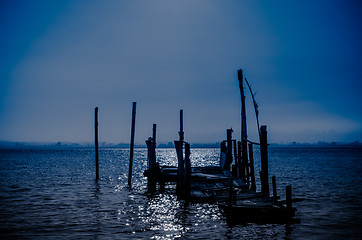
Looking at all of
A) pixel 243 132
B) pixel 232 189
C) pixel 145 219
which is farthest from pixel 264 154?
pixel 145 219

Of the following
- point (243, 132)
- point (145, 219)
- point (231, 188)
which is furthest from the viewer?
Result: point (243, 132)

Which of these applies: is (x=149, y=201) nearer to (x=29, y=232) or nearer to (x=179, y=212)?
(x=179, y=212)

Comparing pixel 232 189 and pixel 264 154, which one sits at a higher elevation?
pixel 264 154

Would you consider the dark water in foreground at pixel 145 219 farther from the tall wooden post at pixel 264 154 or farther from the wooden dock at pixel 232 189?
the tall wooden post at pixel 264 154

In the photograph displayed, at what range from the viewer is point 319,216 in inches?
444

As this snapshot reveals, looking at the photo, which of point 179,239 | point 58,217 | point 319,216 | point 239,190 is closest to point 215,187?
point 239,190

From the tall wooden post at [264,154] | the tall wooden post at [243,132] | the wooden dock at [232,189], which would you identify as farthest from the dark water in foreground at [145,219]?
the tall wooden post at [243,132]

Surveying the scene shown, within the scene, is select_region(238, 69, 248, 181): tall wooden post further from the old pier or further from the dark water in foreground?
the dark water in foreground

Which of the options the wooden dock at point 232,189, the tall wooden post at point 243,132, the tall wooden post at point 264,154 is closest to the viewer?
the wooden dock at point 232,189

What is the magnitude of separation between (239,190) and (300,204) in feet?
12.5

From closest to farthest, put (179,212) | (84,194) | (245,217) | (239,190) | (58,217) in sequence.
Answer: (245,217) → (58,217) → (179,212) → (239,190) → (84,194)

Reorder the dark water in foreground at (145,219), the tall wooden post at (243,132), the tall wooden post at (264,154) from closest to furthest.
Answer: the dark water in foreground at (145,219) < the tall wooden post at (264,154) < the tall wooden post at (243,132)

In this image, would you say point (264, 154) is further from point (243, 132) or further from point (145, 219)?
point (145, 219)

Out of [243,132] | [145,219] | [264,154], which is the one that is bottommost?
[145,219]
